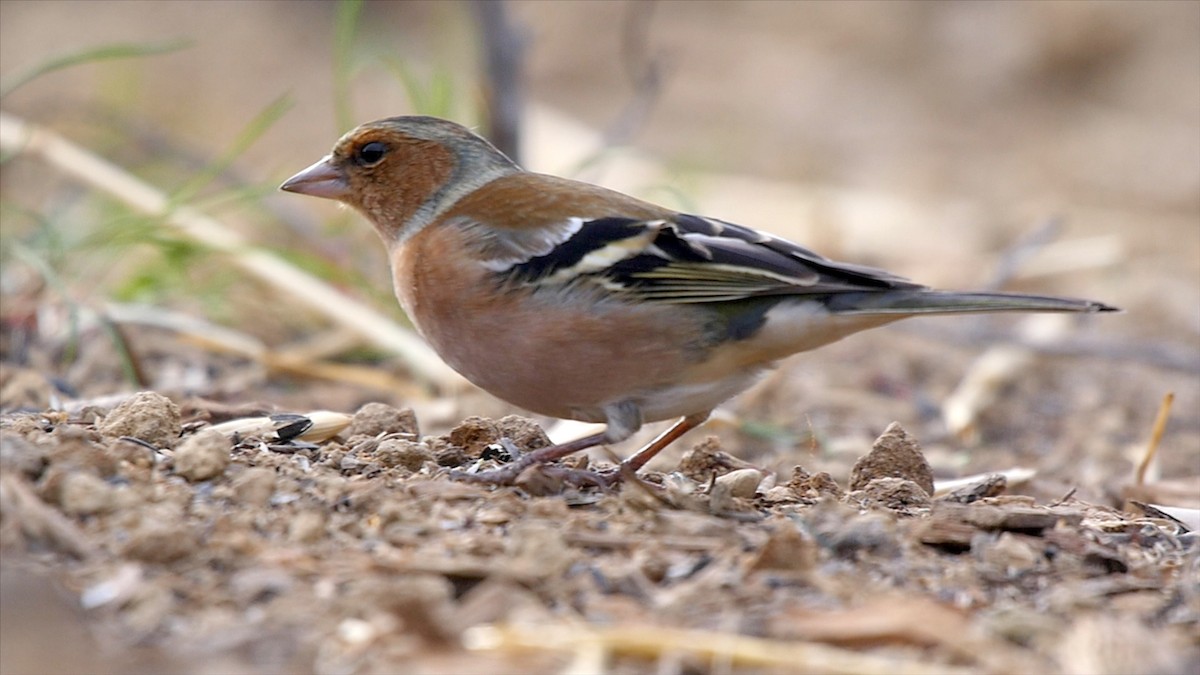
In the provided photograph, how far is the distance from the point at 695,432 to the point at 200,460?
3.16 m

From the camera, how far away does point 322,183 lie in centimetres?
491

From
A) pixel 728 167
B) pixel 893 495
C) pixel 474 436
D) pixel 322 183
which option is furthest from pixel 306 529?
pixel 728 167

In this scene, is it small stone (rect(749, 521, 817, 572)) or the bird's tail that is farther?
the bird's tail

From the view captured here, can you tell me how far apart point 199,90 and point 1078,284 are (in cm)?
805

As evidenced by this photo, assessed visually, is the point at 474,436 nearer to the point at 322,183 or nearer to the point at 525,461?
the point at 525,461

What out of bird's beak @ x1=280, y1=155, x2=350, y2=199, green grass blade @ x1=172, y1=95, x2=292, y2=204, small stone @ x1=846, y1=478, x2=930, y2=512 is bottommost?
small stone @ x1=846, y1=478, x2=930, y2=512

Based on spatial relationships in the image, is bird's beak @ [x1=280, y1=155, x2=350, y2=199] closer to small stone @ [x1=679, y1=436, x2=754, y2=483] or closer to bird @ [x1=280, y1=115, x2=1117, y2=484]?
bird @ [x1=280, y1=115, x2=1117, y2=484]

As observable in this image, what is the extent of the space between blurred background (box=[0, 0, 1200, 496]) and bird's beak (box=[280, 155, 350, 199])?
1195mm

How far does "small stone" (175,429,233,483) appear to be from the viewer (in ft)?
11.8

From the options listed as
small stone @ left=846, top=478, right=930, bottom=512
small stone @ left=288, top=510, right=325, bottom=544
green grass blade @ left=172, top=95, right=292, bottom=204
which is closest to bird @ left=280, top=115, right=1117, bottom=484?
small stone @ left=846, top=478, right=930, bottom=512

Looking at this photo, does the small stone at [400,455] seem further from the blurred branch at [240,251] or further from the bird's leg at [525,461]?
the blurred branch at [240,251]

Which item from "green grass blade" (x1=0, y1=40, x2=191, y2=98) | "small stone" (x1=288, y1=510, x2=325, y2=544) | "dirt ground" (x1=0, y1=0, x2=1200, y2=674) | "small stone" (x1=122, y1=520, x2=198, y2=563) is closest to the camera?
"dirt ground" (x1=0, y1=0, x2=1200, y2=674)

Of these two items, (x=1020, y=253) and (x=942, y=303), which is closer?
(x=942, y=303)

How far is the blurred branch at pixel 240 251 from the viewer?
6.43m
